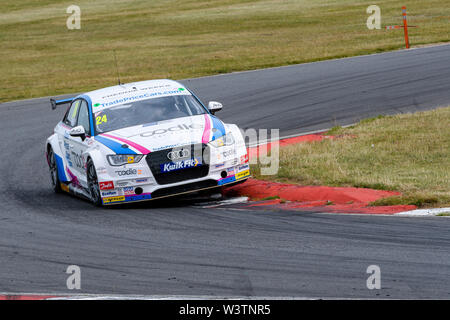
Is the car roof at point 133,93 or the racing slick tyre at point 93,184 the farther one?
the car roof at point 133,93

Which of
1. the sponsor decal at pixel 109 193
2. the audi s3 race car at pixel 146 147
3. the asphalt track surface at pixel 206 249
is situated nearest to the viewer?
the asphalt track surface at pixel 206 249

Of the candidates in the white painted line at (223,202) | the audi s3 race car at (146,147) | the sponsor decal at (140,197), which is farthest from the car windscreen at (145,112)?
the white painted line at (223,202)

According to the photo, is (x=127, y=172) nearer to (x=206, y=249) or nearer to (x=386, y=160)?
(x=206, y=249)

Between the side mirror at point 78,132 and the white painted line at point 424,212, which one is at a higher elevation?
the side mirror at point 78,132

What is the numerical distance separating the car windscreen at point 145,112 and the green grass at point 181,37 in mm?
13561

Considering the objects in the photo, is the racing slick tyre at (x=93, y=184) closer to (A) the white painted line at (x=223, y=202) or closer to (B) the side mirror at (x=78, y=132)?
(B) the side mirror at (x=78, y=132)

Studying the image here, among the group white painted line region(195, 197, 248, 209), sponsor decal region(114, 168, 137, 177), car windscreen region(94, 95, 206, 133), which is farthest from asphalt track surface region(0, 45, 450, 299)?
car windscreen region(94, 95, 206, 133)

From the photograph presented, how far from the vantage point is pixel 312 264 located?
7289 millimetres

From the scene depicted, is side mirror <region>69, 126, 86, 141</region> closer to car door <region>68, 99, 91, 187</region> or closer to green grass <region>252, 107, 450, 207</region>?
car door <region>68, 99, 91, 187</region>

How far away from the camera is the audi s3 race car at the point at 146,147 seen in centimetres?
1060

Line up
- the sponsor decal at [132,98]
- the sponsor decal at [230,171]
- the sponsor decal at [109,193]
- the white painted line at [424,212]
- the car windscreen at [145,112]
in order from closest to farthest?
the white painted line at [424,212] → the sponsor decal at [109,193] → the sponsor decal at [230,171] → the car windscreen at [145,112] → the sponsor decal at [132,98]

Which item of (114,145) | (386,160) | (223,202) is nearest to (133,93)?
(114,145)

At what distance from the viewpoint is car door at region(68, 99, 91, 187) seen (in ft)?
38.1

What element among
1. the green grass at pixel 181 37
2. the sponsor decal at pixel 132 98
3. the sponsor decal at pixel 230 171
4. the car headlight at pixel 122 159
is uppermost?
the green grass at pixel 181 37
